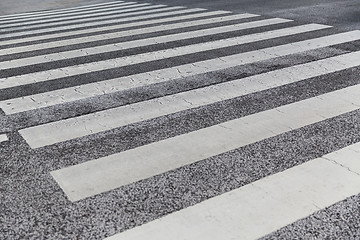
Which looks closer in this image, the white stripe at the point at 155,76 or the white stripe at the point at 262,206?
the white stripe at the point at 262,206

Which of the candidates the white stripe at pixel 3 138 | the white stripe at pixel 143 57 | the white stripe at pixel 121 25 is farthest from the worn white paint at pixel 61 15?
the white stripe at pixel 3 138

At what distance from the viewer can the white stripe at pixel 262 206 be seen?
2.47m

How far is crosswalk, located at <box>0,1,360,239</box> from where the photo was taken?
272cm

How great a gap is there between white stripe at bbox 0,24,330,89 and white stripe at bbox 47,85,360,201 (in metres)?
2.04

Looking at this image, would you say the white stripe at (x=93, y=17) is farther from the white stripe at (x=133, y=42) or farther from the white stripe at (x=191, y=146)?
the white stripe at (x=191, y=146)

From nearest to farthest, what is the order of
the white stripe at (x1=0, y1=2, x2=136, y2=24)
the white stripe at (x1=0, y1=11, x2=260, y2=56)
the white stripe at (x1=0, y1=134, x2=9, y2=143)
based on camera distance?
the white stripe at (x1=0, y1=134, x2=9, y2=143), the white stripe at (x1=0, y1=11, x2=260, y2=56), the white stripe at (x1=0, y1=2, x2=136, y2=24)

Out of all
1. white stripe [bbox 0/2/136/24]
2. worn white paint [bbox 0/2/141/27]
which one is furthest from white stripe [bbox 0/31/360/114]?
white stripe [bbox 0/2/136/24]

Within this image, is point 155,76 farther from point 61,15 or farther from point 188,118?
point 61,15

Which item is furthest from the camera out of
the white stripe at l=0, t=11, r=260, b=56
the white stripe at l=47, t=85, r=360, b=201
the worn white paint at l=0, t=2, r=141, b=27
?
the worn white paint at l=0, t=2, r=141, b=27

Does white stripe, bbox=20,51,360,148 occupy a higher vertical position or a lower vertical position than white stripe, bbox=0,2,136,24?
higher

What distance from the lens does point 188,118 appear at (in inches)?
164

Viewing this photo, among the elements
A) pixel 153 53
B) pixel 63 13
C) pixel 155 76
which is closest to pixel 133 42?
pixel 153 53

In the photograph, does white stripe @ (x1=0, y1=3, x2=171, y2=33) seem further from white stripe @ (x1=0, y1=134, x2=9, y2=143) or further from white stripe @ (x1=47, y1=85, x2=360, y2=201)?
white stripe @ (x1=47, y1=85, x2=360, y2=201)

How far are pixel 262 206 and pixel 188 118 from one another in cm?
160
